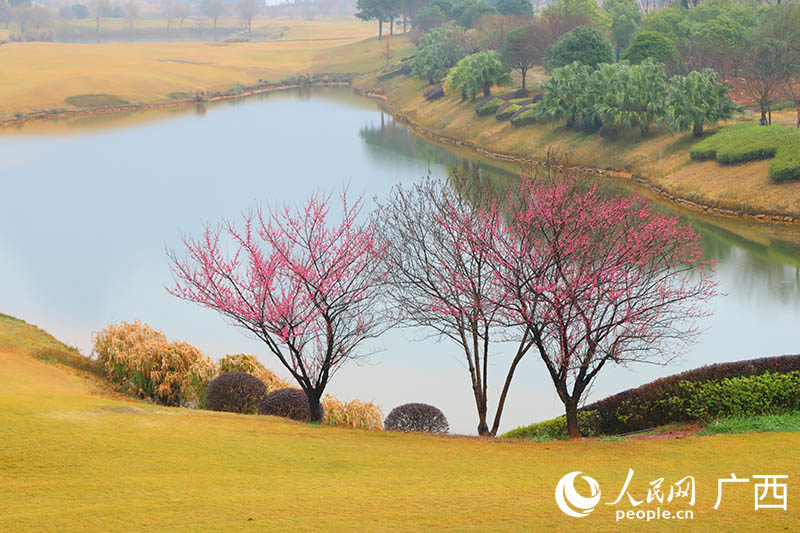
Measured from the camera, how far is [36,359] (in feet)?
96.6

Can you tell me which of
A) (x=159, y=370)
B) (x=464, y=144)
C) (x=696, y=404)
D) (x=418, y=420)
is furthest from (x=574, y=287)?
(x=464, y=144)

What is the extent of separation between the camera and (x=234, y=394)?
25859 millimetres

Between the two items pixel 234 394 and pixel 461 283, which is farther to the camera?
pixel 234 394

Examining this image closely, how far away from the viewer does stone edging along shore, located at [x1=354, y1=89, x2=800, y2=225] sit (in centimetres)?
5219

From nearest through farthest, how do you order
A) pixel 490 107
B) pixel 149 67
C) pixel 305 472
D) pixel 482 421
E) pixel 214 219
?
1. pixel 305 472
2. pixel 482 421
3. pixel 214 219
4. pixel 490 107
5. pixel 149 67

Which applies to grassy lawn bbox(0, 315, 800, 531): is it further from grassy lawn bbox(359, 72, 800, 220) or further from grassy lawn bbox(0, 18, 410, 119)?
grassy lawn bbox(0, 18, 410, 119)

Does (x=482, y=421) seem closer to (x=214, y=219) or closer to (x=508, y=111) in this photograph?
(x=214, y=219)

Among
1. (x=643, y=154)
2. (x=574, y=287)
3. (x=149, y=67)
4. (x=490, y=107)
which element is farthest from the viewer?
(x=149, y=67)

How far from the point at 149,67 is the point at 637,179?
10629cm

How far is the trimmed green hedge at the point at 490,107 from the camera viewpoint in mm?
90125

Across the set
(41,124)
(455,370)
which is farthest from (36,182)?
(455,370)

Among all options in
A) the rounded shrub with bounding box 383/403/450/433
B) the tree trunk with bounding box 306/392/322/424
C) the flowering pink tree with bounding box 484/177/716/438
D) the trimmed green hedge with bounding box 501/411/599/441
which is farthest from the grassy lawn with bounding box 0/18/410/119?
the flowering pink tree with bounding box 484/177/716/438

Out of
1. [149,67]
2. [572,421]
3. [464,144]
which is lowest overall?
[572,421]

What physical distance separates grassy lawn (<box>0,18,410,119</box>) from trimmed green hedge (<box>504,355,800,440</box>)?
106m
